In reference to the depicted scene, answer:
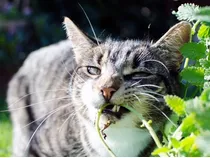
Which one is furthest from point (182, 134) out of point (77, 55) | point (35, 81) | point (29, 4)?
point (29, 4)

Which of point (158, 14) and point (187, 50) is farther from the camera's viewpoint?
point (158, 14)

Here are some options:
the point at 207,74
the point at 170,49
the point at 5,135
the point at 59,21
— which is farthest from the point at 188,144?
the point at 59,21

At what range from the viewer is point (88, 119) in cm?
214

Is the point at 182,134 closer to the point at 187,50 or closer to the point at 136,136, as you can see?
the point at 187,50

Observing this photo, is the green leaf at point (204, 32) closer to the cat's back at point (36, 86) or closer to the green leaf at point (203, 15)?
the green leaf at point (203, 15)

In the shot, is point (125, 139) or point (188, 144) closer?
point (188, 144)

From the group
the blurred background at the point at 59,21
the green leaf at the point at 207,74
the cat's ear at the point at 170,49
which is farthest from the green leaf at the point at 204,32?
the blurred background at the point at 59,21

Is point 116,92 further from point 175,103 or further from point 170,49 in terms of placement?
point 175,103

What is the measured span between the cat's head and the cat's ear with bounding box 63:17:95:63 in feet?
0.04

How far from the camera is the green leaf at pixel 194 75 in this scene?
3.94 feet

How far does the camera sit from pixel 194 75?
1.21 meters

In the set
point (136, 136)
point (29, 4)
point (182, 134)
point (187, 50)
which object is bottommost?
point (136, 136)

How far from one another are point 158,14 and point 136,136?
3.85 meters

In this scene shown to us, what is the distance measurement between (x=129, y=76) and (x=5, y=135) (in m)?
2.25
